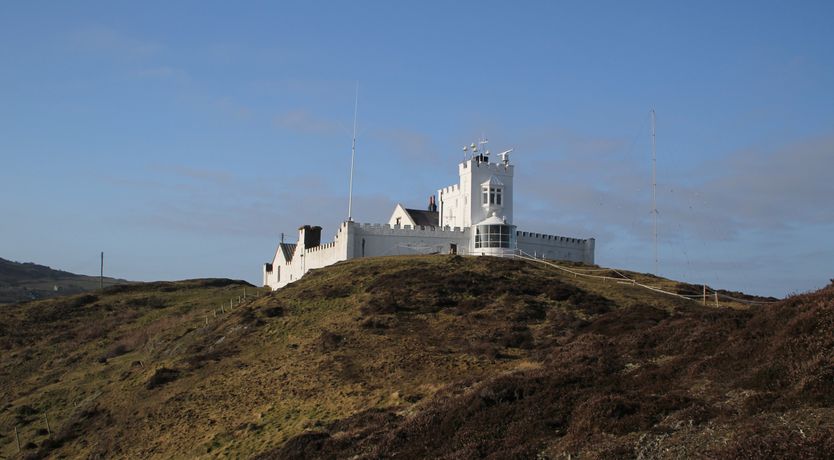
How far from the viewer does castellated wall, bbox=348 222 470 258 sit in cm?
6562

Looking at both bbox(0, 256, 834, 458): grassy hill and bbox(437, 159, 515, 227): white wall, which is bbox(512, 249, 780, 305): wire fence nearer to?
bbox(0, 256, 834, 458): grassy hill

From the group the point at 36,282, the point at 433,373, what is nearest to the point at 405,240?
the point at 433,373

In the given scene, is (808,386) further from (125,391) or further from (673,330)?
(125,391)

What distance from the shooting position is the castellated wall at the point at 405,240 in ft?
215

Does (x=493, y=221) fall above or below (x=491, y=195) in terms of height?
below

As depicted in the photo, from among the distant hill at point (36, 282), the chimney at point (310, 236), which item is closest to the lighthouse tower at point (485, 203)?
the chimney at point (310, 236)

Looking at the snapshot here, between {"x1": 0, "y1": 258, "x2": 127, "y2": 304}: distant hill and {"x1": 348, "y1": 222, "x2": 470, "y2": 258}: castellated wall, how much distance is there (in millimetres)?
96208

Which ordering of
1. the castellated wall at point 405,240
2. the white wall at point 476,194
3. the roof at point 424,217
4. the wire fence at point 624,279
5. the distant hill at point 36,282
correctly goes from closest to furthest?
the wire fence at point 624,279 → the castellated wall at point 405,240 → the white wall at point 476,194 → the roof at point 424,217 → the distant hill at point 36,282

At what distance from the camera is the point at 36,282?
17375cm

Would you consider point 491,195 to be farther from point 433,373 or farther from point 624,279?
point 433,373

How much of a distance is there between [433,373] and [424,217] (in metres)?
40.4

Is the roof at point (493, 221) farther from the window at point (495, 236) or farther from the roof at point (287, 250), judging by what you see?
the roof at point (287, 250)

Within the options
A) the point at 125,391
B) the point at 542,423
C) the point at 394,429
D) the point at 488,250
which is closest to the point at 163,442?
the point at 125,391

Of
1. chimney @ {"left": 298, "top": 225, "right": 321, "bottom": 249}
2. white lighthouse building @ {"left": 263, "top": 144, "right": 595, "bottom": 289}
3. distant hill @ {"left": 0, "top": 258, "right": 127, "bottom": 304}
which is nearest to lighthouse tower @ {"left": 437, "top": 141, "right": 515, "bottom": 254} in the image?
white lighthouse building @ {"left": 263, "top": 144, "right": 595, "bottom": 289}
